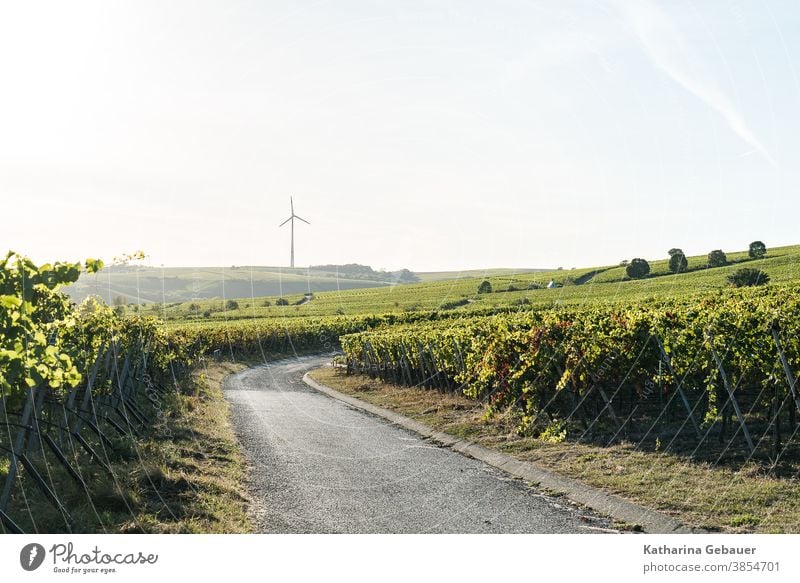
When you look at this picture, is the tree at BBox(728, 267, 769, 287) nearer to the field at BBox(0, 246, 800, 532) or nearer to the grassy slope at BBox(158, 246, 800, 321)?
the grassy slope at BBox(158, 246, 800, 321)

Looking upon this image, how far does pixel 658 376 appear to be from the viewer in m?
13.9

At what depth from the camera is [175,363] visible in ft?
114

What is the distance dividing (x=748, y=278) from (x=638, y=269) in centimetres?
1994

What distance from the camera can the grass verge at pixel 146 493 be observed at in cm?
823

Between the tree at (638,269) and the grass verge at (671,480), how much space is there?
168 feet

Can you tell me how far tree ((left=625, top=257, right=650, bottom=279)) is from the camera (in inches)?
2532

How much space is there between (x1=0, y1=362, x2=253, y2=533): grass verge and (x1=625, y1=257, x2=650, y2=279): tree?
56229 mm

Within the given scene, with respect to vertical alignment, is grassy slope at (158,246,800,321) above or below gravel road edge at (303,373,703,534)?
above

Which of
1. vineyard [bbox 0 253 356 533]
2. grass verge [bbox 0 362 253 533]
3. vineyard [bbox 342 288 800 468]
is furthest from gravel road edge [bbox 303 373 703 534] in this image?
vineyard [bbox 0 253 356 533]

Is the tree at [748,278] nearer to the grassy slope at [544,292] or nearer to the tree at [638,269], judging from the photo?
the grassy slope at [544,292]

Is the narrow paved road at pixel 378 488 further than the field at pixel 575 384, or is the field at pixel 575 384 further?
the field at pixel 575 384
